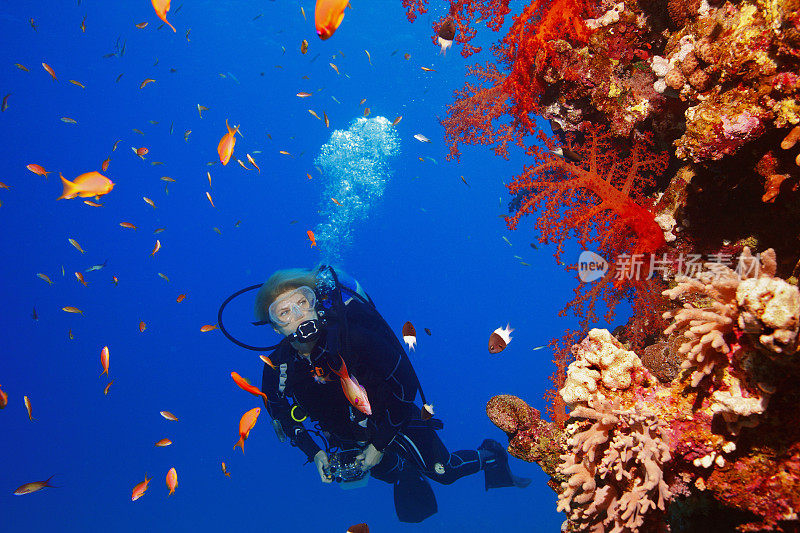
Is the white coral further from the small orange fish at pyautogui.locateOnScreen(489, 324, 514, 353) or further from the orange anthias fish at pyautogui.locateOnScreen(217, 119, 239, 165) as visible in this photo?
the orange anthias fish at pyautogui.locateOnScreen(217, 119, 239, 165)

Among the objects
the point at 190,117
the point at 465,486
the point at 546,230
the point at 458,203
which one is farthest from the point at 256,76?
the point at 465,486

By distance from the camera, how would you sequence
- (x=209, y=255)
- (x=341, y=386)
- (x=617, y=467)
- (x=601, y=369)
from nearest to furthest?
(x=617, y=467) < (x=601, y=369) < (x=341, y=386) < (x=209, y=255)

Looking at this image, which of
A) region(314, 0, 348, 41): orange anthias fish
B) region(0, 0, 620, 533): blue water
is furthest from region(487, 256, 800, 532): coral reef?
region(0, 0, 620, 533): blue water

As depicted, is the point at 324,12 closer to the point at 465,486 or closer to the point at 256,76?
the point at 256,76

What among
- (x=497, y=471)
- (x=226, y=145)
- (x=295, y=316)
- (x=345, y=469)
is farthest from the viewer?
(x=497, y=471)

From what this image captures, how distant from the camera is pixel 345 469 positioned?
5574 mm

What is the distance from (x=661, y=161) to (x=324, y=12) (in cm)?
375

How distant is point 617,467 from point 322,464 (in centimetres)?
467

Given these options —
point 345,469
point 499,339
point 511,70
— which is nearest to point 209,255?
point 345,469

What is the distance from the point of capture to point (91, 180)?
4.34 meters

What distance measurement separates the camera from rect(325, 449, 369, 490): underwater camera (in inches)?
218

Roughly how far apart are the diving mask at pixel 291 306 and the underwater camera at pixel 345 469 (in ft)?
7.32

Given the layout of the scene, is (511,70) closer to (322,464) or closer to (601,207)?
(601,207)

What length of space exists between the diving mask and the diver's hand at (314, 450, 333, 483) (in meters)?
2.15
